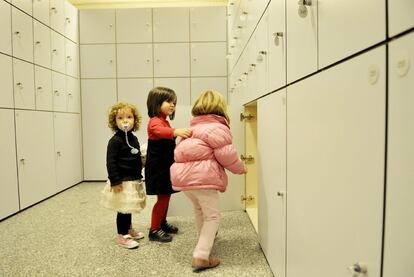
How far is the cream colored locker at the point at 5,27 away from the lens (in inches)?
108

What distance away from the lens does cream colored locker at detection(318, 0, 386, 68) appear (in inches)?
25.8

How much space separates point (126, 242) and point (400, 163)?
6.32 feet

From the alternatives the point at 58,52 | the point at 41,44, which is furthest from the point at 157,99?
the point at 58,52

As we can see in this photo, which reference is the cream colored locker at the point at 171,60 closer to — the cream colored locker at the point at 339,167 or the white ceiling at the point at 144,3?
the white ceiling at the point at 144,3

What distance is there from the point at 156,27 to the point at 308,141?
12.9 ft

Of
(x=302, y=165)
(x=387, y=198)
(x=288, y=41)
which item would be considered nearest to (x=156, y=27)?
(x=288, y=41)

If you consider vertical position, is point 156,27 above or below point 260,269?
above

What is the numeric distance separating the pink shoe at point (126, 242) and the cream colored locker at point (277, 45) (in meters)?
1.39

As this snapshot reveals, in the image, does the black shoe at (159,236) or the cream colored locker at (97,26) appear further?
the cream colored locker at (97,26)

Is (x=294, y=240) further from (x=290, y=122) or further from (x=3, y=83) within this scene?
(x=3, y=83)

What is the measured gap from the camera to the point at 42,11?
137 inches

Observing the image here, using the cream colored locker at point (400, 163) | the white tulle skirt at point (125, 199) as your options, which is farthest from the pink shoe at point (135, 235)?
the cream colored locker at point (400, 163)

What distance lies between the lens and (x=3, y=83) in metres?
2.77

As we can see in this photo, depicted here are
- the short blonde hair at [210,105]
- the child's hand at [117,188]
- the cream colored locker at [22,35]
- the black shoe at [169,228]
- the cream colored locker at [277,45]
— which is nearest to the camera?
the cream colored locker at [277,45]
